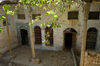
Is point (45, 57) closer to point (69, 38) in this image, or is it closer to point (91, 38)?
point (69, 38)

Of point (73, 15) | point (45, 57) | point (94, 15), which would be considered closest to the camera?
point (94, 15)

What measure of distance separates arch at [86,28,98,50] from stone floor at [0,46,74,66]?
7.17 feet

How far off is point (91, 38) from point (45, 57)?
4890mm

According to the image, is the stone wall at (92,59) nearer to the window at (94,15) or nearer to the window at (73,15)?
the window at (94,15)

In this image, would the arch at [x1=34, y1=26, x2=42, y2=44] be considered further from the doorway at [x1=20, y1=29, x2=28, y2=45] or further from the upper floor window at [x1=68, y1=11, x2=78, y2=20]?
the upper floor window at [x1=68, y1=11, x2=78, y2=20]

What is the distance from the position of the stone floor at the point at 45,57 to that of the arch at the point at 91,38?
2.19 m

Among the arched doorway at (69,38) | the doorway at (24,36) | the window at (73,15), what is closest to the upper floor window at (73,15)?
the window at (73,15)

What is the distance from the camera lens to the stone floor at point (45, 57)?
28.3 feet

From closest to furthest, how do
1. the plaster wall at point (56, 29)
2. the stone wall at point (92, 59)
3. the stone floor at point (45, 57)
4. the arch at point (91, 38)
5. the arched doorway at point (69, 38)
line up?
the stone wall at point (92, 59) → the stone floor at point (45, 57) → the plaster wall at point (56, 29) → the arch at point (91, 38) → the arched doorway at point (69, 38)

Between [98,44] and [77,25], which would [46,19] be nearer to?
[77,25]

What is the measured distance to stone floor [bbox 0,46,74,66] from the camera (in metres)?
8.62

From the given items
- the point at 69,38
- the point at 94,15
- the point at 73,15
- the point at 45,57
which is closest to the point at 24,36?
the point at 45,57

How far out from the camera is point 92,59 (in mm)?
6867

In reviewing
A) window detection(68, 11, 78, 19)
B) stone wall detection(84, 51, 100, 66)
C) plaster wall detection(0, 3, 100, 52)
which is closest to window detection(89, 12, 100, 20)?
plaster wall detection(0, 3, 100, 52)
